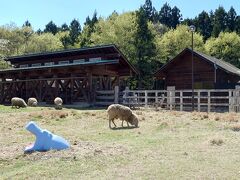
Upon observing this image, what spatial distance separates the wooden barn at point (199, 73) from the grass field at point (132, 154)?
2005 cm

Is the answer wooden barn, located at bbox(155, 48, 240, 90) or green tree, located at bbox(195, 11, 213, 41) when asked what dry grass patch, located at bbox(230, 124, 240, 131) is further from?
green tree, located at bbox(195, 11, 213, 41)

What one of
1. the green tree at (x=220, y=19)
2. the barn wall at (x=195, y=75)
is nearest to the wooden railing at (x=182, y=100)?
the barn wall at (x=195, y=75)

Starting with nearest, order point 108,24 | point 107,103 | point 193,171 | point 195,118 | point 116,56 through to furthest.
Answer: point 193,171, point 195,118, point 107,103, point 116,56, point 108,24

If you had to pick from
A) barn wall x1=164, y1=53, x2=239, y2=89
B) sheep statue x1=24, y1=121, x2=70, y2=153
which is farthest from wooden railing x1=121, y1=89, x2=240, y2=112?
sheep statue x1=24, y1=121, x2=70, y2=153

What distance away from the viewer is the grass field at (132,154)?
8938mm

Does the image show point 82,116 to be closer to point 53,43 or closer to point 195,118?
point 195,118

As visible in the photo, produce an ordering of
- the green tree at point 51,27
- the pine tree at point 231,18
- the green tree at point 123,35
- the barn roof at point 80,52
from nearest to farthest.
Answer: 1. the barn roof at point 80,52
2. the green tree at point 123,35
3. the pine tree at point 231,18
4. the green tree at point 51,27

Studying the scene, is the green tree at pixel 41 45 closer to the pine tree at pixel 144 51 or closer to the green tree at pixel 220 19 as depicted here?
the pine tree at pixel 144 51

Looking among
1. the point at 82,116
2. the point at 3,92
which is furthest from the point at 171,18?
the point at 82,116

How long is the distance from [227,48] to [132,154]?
66.2 metres

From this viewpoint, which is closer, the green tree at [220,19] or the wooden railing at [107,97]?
the wooden railing at [107,97]

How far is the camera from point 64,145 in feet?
37.3

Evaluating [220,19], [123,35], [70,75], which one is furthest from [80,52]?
[220,19]

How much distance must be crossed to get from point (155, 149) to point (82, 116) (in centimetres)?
1078
